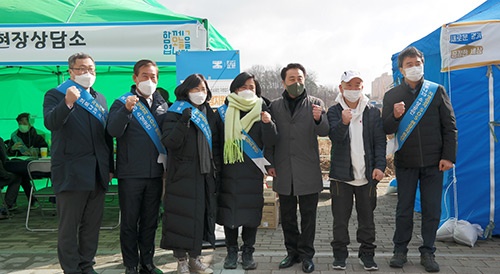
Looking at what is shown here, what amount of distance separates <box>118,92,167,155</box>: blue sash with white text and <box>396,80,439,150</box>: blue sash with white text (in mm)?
2170

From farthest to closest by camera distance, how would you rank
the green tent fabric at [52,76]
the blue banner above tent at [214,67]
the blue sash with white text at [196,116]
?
the green tent fabric at [52,76] < the blue banner above tent at [214,67] < the blue sash with white text at [196,116]

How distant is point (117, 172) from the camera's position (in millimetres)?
3812

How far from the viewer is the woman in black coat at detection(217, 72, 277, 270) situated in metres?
3.97

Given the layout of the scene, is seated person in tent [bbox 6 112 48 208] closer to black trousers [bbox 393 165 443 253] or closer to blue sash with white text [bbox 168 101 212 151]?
blue sash with white text [bbox 168 101 212 151]

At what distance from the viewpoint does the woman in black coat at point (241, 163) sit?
397cm

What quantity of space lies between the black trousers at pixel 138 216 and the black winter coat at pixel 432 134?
7.06 feet

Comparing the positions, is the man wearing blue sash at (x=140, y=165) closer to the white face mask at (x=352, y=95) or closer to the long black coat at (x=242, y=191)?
the long black coat at (x=242, y=191)

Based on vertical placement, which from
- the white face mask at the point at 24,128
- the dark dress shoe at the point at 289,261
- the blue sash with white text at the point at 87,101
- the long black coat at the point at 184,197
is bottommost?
the dark dress shoe at the point at 289,261

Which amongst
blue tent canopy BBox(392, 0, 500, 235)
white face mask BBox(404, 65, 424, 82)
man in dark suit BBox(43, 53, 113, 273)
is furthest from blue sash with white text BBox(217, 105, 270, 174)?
blue tent canopy BBox(392, 0, 500, 235)

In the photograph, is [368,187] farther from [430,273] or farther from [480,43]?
[480,43]

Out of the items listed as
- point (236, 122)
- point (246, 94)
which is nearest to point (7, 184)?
point (236, 122)

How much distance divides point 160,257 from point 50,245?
4.92ft

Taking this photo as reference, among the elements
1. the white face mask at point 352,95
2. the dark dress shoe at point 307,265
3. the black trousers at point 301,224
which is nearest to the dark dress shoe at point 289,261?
the black trousers at point 301,224

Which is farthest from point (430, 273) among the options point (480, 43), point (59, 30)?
point (59, 30)
